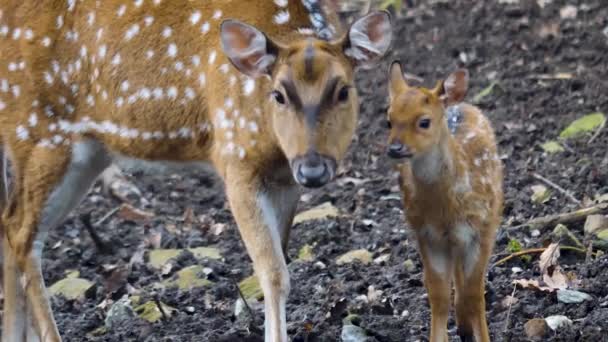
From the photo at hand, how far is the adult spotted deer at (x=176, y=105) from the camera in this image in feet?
20.4

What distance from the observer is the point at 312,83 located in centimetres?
611

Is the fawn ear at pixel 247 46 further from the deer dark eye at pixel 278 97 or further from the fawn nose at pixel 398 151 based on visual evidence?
the fawn nose at pixel 398 151

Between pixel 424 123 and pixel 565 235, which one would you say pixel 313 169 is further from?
pixel 565 235

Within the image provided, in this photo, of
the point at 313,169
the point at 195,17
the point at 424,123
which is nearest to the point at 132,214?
the point at 195,17

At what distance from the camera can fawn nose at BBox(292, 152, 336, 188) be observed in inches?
232

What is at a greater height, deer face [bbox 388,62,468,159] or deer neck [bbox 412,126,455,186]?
deer face [bbox 388,62,468,159]

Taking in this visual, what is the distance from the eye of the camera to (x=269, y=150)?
255 inches

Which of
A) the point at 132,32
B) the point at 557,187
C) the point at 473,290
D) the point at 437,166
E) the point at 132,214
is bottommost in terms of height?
the point at 132,214

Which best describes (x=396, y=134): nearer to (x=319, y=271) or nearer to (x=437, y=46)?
(x=319, y=271)

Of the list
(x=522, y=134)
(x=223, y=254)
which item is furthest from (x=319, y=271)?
(x=522, y=134)

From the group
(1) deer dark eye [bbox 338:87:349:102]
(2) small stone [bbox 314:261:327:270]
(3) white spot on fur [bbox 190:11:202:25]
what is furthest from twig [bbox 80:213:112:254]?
(1) deer dark eye [bbox 338:87:349:102]

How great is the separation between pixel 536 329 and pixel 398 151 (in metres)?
1.17

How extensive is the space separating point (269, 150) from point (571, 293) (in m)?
1.75

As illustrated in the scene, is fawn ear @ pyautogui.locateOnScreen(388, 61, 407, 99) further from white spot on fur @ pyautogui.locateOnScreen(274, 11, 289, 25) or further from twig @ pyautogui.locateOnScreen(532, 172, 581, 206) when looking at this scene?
twig @ pyautogui.locateOnScreen(532, 172, 581, 206)
